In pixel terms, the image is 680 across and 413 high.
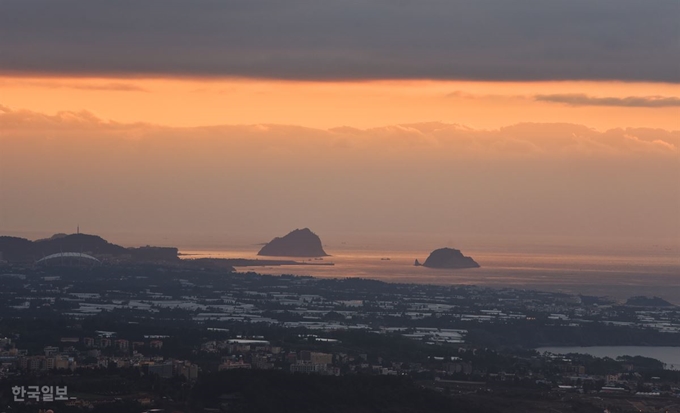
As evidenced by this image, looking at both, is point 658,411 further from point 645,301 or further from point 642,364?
point 645,301

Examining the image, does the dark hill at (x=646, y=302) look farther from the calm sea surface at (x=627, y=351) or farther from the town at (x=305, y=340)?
the calm sea surface at (x=627, y=351)

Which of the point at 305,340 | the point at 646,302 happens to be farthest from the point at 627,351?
the point at 646,302

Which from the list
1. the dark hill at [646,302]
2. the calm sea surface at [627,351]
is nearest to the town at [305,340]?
the dark hill at [646,302]

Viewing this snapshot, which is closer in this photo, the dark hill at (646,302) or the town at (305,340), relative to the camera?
the town at (305,340)

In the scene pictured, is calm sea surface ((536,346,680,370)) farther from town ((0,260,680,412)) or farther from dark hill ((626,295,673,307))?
dark hill ((626,295,673,307))

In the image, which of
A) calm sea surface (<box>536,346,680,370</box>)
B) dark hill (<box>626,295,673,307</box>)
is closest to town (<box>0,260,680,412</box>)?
dark hill (<box>626,295,673,307</box>)

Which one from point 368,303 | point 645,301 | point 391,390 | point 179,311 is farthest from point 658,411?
point 645,301

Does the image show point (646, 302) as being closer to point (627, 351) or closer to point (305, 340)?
point (627, 351)

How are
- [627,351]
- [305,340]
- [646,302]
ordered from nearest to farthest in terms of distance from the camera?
[305,340], [627,351], [646,302]
